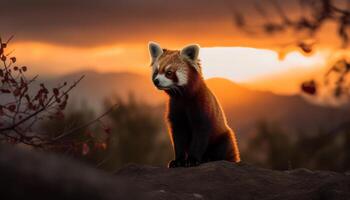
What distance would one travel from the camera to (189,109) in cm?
1172

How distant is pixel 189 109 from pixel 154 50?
4.48 ft

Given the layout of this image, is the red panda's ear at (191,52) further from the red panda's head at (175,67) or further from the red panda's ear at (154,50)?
the red panda's ear at (154,50)

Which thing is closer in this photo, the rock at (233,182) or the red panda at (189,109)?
the rock at (233,182)

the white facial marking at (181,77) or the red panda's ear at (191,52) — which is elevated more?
the red panda's ear at (191,52)

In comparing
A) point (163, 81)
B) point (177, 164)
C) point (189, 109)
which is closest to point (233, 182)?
point (177, 164)

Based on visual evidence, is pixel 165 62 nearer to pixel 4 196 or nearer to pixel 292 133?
pixel 4 196

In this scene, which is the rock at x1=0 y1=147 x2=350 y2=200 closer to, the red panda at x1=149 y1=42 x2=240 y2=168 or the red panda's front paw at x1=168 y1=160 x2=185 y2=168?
the red panda's front paw at x1=168 y1=160 x2=185 y2=168

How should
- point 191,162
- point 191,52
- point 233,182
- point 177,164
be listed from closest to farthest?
point 233,182 < point 191,162 < point 177,164 < point 191,52

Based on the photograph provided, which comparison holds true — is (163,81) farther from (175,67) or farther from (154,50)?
(154,50)

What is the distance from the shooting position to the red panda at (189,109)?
1160 centimetres

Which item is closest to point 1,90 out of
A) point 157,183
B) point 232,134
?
point 157,183

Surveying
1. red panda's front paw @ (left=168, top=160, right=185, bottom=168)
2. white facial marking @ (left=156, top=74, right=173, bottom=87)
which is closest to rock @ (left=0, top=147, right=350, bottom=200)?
red panda's front paw @ (left=168, top=160, right=185, bottom=168)

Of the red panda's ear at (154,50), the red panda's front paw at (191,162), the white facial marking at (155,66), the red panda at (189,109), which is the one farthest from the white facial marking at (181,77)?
the red panda's front paw at (191,162)

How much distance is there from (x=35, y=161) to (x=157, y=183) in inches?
259
